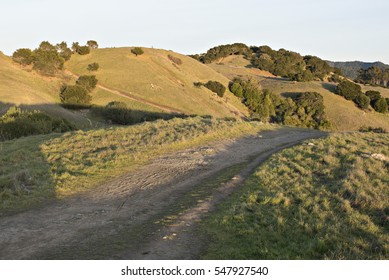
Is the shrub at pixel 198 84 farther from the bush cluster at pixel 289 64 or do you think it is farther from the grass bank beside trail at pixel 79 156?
the grass bank beside trail at pixel 79 156

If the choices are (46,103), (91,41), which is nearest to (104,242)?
(46,103)

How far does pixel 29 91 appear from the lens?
4619cm

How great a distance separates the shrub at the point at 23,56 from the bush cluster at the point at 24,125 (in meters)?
30.5

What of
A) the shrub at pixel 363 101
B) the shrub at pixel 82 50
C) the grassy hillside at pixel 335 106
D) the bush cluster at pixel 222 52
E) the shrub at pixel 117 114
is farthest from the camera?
the bush cluster at pixel 222 52

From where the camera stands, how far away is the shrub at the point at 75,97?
49763 millimetres

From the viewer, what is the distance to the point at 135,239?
26.2ft

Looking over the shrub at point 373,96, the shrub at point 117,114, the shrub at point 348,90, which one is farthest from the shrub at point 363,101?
the shrub at point 117,114

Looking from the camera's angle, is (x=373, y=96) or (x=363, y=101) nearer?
(x=363, y=101)

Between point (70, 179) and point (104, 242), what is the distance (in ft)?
19.9

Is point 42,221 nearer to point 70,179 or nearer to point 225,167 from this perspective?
point 70,179

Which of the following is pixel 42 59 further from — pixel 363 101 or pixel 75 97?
pixel 363 101

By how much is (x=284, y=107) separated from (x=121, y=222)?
7002 cm

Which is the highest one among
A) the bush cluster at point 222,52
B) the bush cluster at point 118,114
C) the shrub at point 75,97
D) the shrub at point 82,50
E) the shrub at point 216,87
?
the bush cluster at point 222,52

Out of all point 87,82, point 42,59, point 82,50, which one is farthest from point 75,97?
point 82,50
